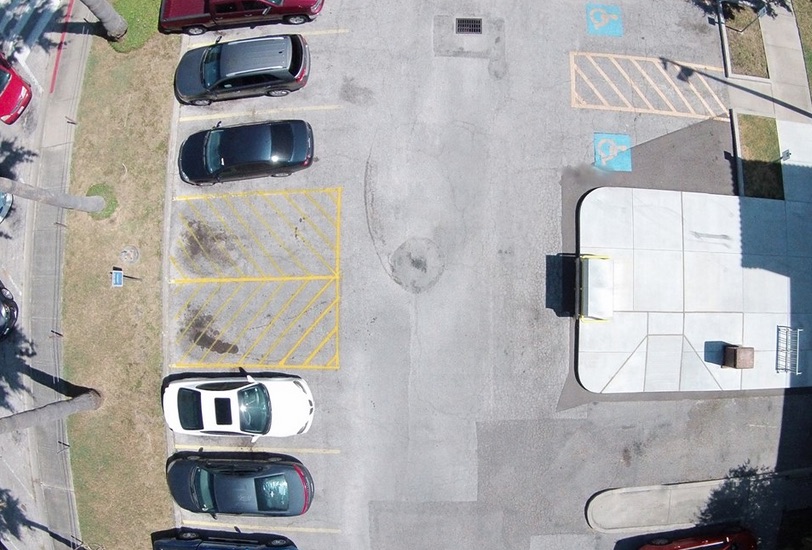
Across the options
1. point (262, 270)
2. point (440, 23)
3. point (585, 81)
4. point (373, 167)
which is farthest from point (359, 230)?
point (585, 81)

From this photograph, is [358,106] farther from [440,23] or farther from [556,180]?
[556,180]

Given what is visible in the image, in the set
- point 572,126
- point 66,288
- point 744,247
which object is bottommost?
point 66,288

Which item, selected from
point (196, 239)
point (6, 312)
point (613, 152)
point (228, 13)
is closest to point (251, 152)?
point (196, 239)

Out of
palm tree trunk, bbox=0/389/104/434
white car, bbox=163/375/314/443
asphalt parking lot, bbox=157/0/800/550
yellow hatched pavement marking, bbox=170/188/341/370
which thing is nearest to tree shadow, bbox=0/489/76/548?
palm tree trunk, bbox=0/389/104/434

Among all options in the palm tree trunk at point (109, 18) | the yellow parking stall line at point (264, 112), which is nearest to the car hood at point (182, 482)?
the yellow parking stall line at point (264, 112)

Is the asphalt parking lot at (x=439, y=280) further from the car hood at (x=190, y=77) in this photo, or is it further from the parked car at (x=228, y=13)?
the car hood at (x=190, y=77)

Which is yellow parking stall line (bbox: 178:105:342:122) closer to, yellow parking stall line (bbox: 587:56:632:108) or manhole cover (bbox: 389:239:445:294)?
manhole cover (bbox: 389:239:445:294)
